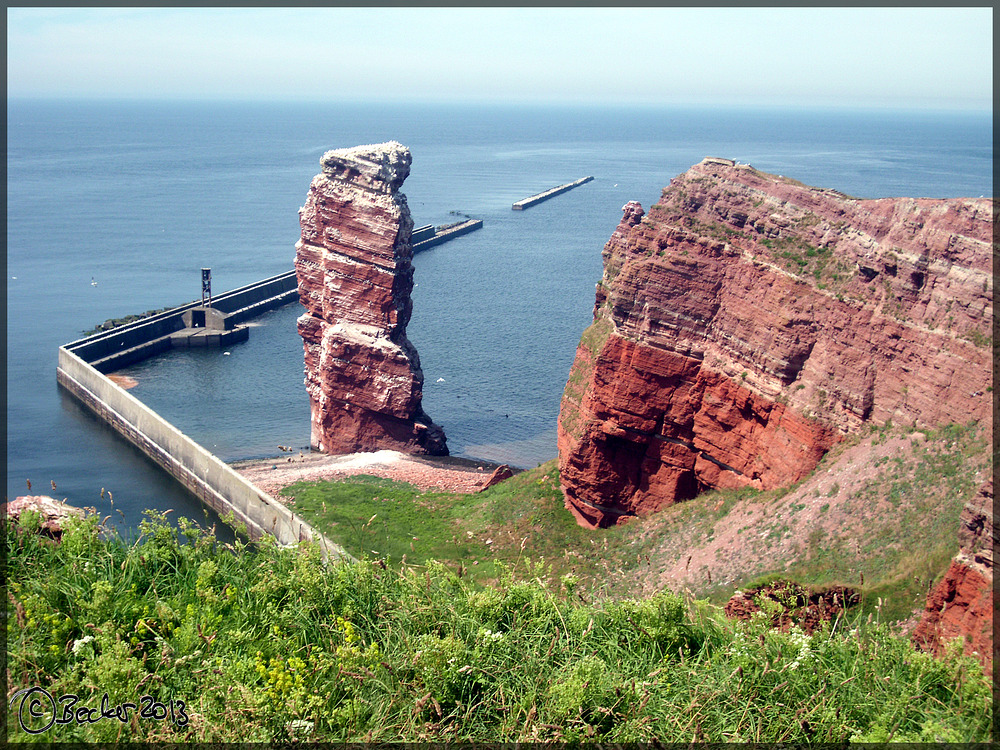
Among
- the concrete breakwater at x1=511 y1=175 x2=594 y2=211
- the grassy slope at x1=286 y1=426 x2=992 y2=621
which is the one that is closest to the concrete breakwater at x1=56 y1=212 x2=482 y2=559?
the grassy slope at x1=286 y1=426 x2=992 y2=621

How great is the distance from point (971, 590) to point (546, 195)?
147810mm

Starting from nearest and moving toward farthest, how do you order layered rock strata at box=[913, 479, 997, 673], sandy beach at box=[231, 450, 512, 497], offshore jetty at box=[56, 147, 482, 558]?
1. layered rock strata at box=[913, 479, 997, 673]
2. offshore jetty at box=[56, 147, 482, 558]
3. sandy beach at box=[231, 450, 512, 497]

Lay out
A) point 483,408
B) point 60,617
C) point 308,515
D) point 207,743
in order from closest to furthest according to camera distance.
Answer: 1. point 207,743
2. point 60,617
3. point 308,515
4. point 483,408

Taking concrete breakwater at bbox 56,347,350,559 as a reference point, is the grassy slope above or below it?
above

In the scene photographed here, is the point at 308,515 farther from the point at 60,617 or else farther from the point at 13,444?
the point at 13,444

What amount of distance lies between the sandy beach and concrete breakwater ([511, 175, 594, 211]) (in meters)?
104

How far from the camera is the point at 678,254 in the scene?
1195 inches

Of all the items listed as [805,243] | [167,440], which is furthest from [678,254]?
[167,440]

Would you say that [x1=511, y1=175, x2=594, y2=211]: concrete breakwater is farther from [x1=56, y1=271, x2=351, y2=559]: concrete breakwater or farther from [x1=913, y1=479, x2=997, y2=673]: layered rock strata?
[x1=913, y1=479, x2=997, y2=673]: layered rock strata

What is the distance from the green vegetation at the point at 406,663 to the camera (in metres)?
9.66

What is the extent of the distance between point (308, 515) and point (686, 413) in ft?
56.8

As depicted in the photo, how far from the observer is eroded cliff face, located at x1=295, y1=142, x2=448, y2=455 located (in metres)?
46.3

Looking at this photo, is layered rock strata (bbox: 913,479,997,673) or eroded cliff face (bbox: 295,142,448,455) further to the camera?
eroded cliff face (bbox: 295,142,448,455)

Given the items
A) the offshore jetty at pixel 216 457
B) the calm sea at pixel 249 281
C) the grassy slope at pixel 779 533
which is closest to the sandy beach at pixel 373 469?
the offshore jetty at pixel 216 457
